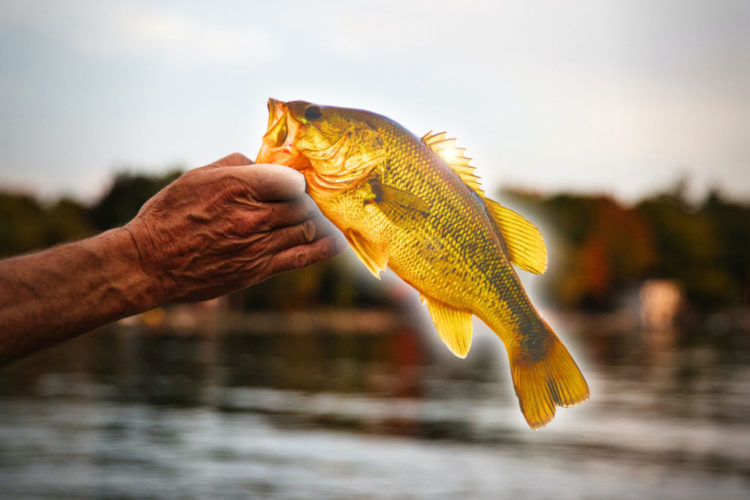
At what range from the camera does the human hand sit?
8.87 ft

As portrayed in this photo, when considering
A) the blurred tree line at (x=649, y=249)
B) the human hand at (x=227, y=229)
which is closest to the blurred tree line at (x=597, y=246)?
the blurred tree line at (x=649, y=249)

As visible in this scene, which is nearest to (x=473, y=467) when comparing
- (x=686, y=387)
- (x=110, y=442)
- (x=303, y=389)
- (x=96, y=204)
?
(x=110, y=442)

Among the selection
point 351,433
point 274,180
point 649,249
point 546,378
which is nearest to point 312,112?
point 274,180

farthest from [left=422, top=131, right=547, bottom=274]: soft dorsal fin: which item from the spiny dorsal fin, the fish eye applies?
the fish eye

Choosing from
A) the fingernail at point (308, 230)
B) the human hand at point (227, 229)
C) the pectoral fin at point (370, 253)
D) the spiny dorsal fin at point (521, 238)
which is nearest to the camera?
the pectoral fin at point (370, 253)

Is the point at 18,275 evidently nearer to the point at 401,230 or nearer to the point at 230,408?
the point at 401,230

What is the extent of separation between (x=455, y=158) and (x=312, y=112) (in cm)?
41

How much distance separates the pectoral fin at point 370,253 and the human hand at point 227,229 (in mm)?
237

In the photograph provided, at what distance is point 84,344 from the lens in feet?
357

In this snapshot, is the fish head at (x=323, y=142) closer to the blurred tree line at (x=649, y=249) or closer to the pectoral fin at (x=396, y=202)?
the pectoral fin at (x=396, y=202)

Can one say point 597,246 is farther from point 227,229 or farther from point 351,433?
point 227,229

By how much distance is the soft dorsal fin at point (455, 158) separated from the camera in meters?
2.59

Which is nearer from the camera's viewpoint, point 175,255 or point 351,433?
point 175,255

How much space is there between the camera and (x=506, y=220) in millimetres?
2619
